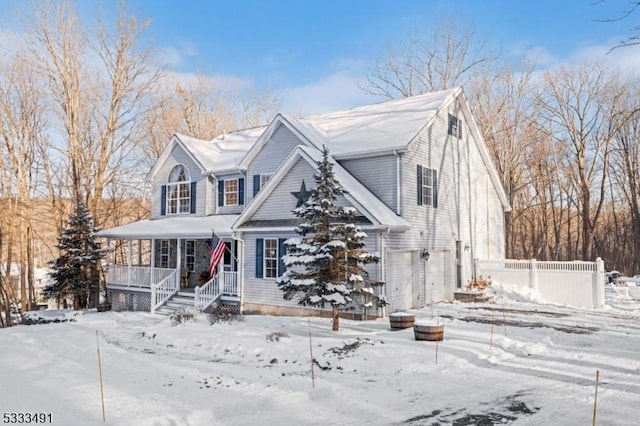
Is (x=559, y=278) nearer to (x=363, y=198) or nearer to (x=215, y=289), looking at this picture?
(x=363, y=198)

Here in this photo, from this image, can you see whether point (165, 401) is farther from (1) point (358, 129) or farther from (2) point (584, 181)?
(2) point (584, 181)

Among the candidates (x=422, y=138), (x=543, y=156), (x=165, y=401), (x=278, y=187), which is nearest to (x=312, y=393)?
(x=165, y=401)

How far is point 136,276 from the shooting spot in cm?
2173

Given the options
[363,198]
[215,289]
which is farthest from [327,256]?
[215,289]

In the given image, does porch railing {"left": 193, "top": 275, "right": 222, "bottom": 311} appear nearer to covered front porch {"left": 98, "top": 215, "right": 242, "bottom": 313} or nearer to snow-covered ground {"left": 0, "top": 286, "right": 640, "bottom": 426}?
covered front porch {"left": 98, "top": 215, "right": 242, "bottom": 313}

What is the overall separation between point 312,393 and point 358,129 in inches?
543

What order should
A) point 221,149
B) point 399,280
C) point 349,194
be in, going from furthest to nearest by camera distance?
point 221,149
point 399,280
point 349,194

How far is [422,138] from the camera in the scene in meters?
18.9

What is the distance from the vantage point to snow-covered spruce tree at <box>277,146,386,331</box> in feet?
42.6

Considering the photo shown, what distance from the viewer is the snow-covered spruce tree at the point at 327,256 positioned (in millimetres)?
12992

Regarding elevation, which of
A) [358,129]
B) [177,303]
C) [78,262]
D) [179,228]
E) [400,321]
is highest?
[358,129]

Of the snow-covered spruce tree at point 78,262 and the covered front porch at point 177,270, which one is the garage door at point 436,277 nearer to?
the covered front porch at point 177,270

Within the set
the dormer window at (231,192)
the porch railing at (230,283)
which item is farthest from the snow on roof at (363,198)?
the porch railing at (230,283)

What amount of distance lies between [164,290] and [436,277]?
11.6m
